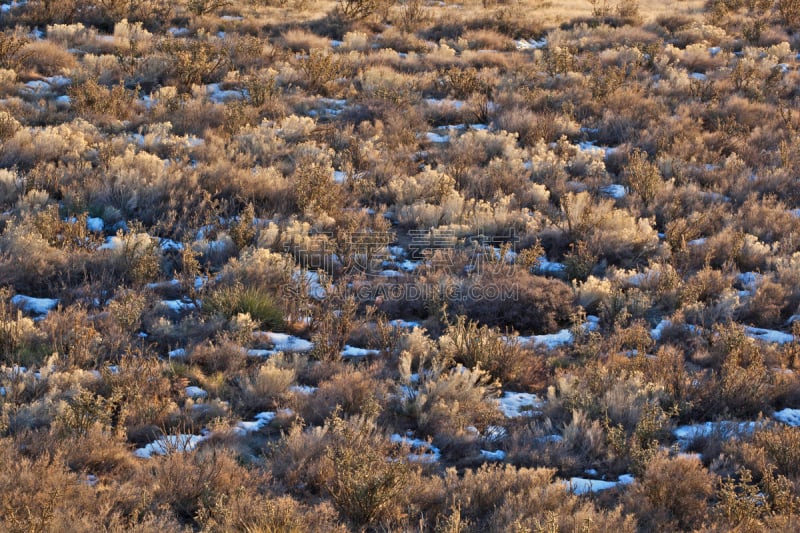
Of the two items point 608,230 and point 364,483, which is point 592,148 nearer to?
point 608,230

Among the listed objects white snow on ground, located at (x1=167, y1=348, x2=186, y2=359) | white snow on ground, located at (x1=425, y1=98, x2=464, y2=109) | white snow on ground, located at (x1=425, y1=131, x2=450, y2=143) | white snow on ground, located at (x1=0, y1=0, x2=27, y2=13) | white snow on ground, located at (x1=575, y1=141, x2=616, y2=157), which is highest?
white snow on ground, located at (x1=0, y1=0, x2=27, y2=13)

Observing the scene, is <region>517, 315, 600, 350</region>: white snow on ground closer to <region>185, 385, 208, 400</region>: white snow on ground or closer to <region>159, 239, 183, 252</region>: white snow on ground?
<region>185, 385, 208, 400</region>: white snow on ground

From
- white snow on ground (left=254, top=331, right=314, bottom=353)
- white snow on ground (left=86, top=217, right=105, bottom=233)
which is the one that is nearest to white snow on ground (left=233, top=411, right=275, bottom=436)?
white snow on ground (left=254, top=331, right=314, bottom=353)

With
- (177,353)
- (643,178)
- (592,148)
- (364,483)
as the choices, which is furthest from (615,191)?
(364,483)

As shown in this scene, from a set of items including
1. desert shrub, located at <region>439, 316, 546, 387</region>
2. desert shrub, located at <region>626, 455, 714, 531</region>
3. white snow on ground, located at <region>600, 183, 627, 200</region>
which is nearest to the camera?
desert shrub, located at <region>626, 455, 714, 531</region>

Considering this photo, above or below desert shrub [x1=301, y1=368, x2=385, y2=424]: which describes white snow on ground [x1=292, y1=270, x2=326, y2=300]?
above

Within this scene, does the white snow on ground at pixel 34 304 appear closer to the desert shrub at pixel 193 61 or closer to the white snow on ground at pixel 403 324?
the white snow on ground at pixel 403 324

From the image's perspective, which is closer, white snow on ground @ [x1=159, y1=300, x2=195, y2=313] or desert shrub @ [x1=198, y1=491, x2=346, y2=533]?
desert shrub @ [x1=198, y1=491, x2=346, y2=533]

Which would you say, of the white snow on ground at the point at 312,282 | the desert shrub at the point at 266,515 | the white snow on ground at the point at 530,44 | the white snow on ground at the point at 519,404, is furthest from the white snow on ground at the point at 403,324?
the white snow on ground at the point at 530,44
